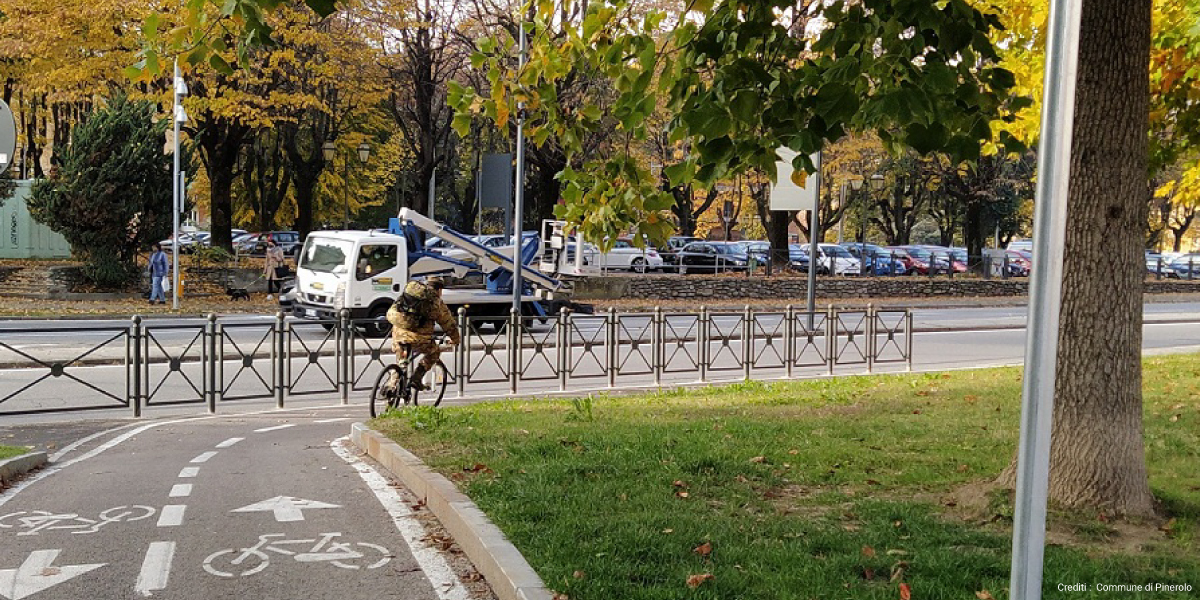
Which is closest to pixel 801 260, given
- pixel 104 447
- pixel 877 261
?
pixel 877 261

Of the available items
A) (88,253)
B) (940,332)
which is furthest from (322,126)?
(940,332)

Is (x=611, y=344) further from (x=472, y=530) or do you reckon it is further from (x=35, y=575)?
(x=35, y=575)

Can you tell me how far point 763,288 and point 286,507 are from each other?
3378 centimetres

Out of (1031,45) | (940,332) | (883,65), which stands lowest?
(940,332)

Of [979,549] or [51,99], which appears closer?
[979,549]

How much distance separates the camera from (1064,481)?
270 inches

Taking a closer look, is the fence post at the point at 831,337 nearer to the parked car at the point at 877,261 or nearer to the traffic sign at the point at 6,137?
the traffic sign at the point at 6,137

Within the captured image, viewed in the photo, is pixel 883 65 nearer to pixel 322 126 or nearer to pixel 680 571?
pixel 680 571

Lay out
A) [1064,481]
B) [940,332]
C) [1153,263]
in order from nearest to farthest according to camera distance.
→ [1064,481], [940,332], [1153,263]

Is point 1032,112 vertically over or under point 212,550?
over

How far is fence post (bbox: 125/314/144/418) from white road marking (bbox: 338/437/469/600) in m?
4.95

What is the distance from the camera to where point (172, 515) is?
7996 mm

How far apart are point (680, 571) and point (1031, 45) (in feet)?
39.4

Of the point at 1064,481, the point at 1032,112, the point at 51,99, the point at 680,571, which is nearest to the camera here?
the point at 680,571
